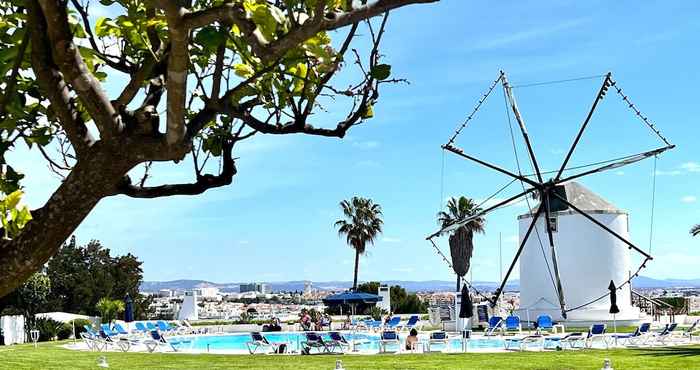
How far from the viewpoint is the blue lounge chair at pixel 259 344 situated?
2270 cm

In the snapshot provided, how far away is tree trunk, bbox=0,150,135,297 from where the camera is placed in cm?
340

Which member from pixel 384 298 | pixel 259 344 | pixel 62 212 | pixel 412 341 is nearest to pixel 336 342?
pixel 412 341

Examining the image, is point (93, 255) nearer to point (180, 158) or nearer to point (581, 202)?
point (581, 202)

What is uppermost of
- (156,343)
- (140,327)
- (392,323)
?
(392,323)

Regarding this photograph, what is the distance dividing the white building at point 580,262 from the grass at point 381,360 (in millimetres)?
14441

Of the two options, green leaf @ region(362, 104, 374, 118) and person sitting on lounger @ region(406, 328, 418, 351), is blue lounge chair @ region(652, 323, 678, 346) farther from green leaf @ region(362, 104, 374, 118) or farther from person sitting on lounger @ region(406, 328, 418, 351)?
green leaf @ region(362, 104, 374, 118)

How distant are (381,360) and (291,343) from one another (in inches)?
238

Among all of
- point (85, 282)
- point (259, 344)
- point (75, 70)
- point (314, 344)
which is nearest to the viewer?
point (75, 70)

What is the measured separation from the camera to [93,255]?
53844 mm

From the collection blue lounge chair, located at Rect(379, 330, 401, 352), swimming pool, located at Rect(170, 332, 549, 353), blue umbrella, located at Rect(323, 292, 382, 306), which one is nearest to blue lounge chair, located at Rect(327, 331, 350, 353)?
swimming pool, located at Rect(170, 332, 549, 353)

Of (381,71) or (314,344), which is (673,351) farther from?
(381,71)

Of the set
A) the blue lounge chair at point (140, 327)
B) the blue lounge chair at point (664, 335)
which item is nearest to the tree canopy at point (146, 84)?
the blue lounge chair at point (664, 335)

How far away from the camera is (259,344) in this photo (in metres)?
23.0

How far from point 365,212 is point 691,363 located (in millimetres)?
44022
